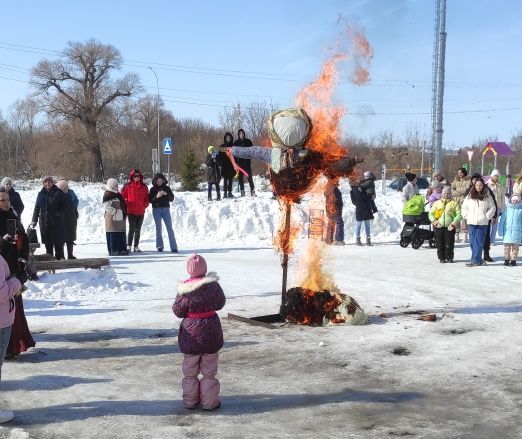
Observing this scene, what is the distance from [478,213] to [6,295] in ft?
38.3

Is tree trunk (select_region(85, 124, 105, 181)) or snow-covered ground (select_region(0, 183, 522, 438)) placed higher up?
tree trunk (select_region(85, 124, 105, 181))

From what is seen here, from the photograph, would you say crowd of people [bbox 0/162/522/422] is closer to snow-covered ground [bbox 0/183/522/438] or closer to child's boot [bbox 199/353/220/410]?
child's boot [bbox 199/353/220/410]

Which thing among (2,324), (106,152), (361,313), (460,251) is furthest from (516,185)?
(106,152)

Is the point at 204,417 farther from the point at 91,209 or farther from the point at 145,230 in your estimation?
the point at 91,209

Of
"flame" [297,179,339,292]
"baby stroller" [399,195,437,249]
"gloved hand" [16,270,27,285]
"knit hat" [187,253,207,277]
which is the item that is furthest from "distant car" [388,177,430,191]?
"knit hat" [187,253,207,277]

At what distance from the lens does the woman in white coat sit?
588 inches

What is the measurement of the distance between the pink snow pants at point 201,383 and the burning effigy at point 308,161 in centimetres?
358

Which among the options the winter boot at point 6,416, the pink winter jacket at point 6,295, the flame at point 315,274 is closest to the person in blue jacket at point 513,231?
the flame at point 315,274

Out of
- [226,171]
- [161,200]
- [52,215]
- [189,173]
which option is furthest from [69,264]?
[189,173]

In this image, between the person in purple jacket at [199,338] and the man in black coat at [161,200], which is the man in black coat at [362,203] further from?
the person in purple jacket at [199,338]

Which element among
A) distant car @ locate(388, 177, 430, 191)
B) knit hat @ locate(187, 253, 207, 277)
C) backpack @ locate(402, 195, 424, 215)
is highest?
distant car @ locate(388, 177, 430, 191)

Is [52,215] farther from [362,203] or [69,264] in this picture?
[362,203]

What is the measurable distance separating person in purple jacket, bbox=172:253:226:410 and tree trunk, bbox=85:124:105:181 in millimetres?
52394

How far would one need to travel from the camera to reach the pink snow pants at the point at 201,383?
593 cm
